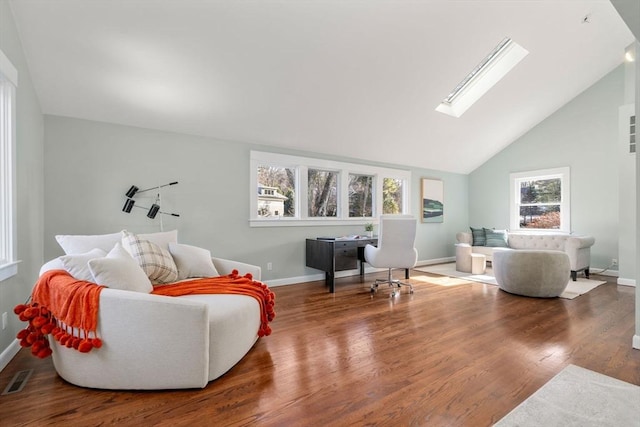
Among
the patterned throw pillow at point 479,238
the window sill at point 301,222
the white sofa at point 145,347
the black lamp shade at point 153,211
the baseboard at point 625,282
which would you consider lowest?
the baseboard at point 625,282

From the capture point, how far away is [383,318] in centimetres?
319

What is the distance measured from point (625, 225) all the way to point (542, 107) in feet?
8.57

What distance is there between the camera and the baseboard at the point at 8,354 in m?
2.09

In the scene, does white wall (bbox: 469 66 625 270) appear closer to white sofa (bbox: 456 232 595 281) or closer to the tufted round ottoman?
white sofa (bbox: 456 232 595 281)

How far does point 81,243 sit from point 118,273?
2.86 feet

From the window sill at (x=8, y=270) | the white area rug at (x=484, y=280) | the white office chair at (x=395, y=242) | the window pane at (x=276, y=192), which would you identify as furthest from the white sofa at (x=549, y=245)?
the window sill at (x=8, y=270)

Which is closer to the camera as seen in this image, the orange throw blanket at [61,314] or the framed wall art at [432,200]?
the orange throw blanket at [61,314]

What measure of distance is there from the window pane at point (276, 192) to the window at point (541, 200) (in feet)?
16.8

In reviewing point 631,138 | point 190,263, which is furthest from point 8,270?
point 631,138

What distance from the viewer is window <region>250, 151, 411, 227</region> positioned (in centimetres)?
460

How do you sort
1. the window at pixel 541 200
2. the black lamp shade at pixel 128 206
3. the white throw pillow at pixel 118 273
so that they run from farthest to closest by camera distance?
the window at pixel 541 200, the black lamp shade at pixel 128 206, the white throw pillow at pixel 118 273

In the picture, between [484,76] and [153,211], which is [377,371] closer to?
[153,211]

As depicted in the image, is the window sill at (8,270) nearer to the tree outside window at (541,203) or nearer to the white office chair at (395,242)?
the white office chair at (395,242)

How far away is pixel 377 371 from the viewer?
Answer: 2074 millimetres
